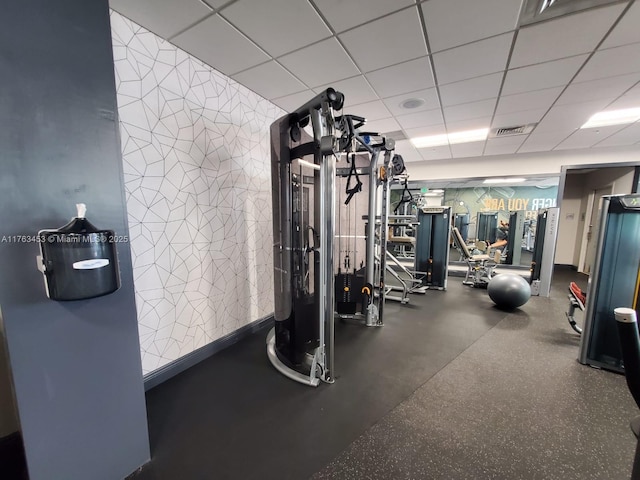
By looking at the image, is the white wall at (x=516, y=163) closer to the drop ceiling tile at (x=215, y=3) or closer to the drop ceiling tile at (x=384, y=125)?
the drop ceiling tile at (x=384, y=125)

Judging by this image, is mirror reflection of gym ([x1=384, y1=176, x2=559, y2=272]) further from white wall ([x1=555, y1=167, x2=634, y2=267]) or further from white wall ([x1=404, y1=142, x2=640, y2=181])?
white wall ([x1=404, y1=142, x2=640, y2=181])

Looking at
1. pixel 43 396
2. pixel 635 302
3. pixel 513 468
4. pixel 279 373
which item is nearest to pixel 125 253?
pixel 43 396

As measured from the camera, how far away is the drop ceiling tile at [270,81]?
240cm

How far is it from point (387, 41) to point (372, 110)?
1.35m

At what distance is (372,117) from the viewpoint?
11.6 feet

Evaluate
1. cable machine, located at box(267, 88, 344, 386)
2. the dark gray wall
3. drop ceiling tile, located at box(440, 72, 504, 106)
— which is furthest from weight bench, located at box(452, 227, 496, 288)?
the dark gray wall

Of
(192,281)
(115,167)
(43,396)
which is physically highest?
(115,167)

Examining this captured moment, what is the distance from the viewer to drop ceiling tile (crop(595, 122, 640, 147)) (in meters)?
3.65

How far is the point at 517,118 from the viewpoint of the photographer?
3.44 meters

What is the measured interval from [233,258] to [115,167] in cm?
156

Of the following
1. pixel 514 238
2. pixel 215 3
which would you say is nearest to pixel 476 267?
pixel 514 238

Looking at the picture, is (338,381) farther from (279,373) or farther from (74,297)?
(74,297)

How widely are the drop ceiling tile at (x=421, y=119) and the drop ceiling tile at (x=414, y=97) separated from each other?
134 millimetres

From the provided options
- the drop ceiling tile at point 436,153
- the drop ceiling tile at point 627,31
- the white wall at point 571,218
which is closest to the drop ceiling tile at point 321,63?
the drop ceiling tile at point 627,31
